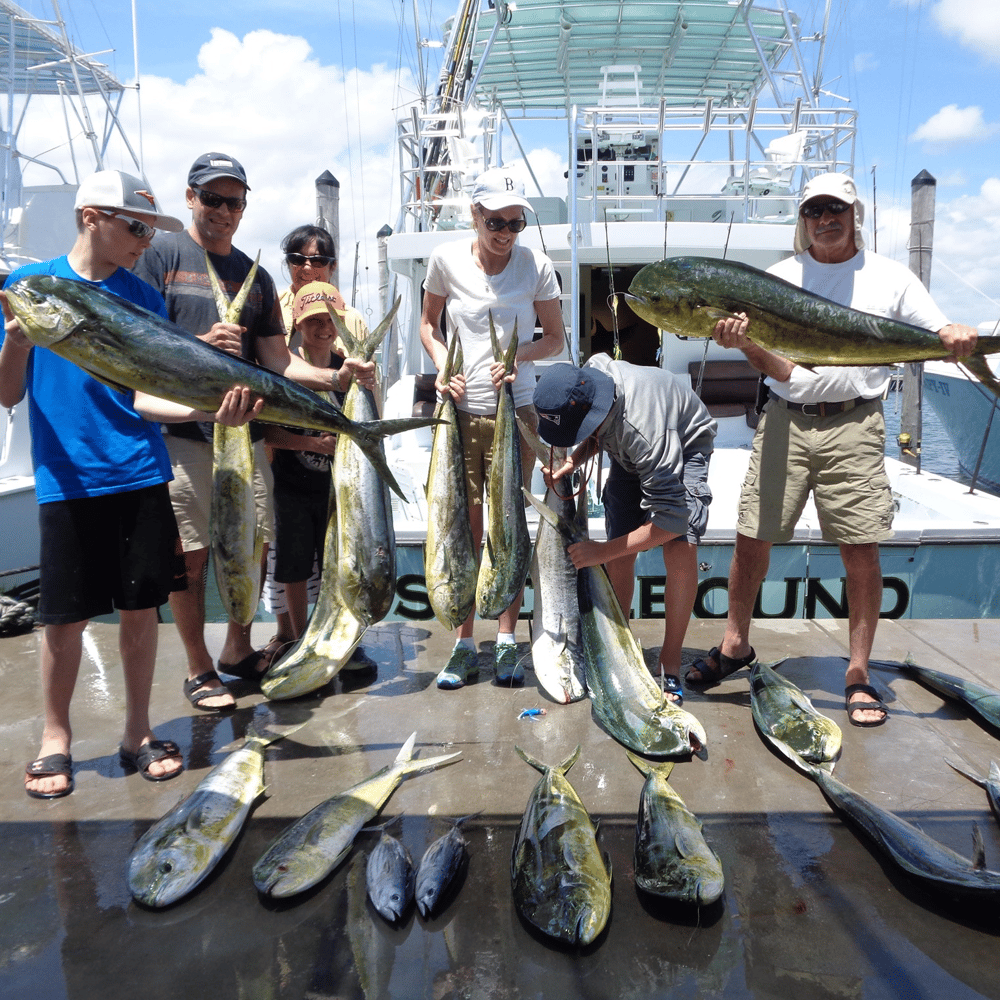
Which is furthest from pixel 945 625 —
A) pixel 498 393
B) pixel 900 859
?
pixel 498 393

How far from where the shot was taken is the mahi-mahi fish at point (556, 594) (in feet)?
9.95

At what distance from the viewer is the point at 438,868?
6.21 ft

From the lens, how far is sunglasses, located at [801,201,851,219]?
8.95 feet

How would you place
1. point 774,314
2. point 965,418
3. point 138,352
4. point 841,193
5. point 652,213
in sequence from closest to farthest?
point 138,352, point 774,314, point 841,193, point 652,213, point 965,418

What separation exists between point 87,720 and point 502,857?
5.55 ft

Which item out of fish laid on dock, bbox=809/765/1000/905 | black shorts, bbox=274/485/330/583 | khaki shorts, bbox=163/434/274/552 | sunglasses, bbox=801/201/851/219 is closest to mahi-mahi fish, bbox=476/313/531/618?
black shorts, bbox=274/485/330/583

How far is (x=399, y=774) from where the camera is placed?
7.72ft

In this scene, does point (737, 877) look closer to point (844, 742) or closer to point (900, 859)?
point (900, 859)

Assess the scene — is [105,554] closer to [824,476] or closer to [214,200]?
[214,200]

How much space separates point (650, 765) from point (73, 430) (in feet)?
6.35

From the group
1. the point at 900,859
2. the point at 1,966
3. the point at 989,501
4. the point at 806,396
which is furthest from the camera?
the point at 989,501

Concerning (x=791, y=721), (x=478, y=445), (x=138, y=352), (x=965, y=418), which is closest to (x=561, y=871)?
(x=791, y=721)

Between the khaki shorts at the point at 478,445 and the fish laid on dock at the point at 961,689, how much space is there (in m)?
1.66

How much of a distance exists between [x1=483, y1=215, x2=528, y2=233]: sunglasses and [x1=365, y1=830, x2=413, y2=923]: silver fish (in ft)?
7.02
